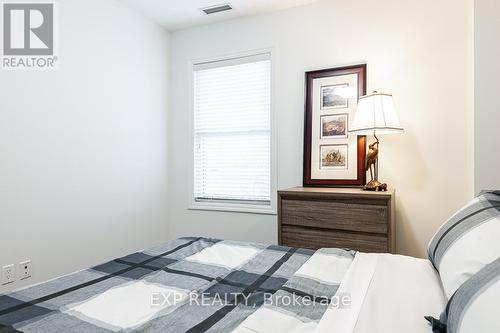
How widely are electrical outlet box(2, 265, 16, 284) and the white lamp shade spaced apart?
2.43 m

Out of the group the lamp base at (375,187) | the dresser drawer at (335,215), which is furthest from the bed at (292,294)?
the lamp base at (375,187)

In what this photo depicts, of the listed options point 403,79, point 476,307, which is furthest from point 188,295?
point 403,79

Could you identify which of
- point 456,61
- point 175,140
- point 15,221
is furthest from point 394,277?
point 175,140

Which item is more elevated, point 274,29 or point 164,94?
point 274,29

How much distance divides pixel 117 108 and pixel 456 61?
2.72m

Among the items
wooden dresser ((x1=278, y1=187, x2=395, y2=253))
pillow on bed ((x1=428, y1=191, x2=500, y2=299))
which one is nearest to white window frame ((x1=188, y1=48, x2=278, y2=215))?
wooden dresser ((x1=278, y1=187, x2=395, y2=253))

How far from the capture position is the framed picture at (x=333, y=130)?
7.93 ft

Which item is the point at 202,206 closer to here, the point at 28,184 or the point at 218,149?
the point at 218,149

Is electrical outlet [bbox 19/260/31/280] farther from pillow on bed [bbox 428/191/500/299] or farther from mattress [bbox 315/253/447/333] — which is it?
pillow on bed [bbox 428/191/500/299]

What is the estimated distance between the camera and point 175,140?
10.6 feet

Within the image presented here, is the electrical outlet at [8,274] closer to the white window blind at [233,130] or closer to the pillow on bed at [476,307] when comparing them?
the white window blind at [233,130]

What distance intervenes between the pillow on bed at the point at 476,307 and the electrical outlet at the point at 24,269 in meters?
2.28

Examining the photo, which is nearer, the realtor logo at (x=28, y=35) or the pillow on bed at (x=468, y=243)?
the pillow on bed at (x=468, y=243)

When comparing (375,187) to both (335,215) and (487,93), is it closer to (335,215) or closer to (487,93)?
(335,215)
